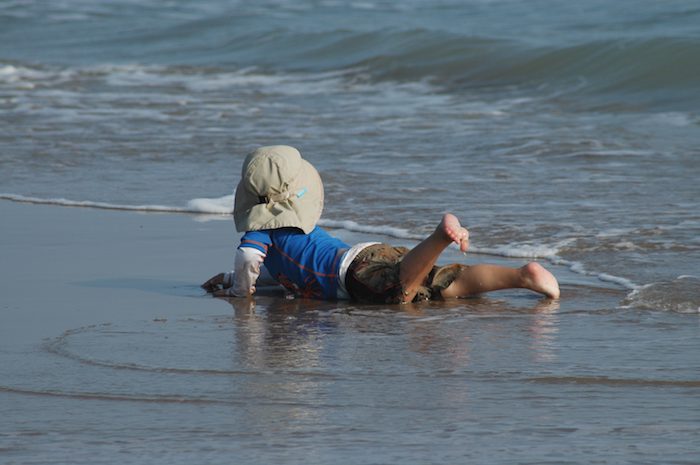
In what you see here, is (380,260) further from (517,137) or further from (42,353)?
(517,137)

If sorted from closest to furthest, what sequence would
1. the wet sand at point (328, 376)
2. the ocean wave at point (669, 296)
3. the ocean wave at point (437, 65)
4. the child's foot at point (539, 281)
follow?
1. the wet sand at point (328, 376)
2. the ocean wave at point (669, 296)
3. the child's foot at point (539, 281)
4. the ocean wave at point (437, 65)

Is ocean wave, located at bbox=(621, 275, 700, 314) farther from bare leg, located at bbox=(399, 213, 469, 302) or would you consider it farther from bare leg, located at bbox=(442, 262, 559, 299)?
bare leg, located at bbox=(399, 213, 469, 302)

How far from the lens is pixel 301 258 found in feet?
17.0

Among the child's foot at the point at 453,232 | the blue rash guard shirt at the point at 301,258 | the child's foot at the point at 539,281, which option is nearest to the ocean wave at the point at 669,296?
the child's foot at the point at 539,281

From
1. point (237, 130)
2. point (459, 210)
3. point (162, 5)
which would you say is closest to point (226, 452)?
point (459, 210)

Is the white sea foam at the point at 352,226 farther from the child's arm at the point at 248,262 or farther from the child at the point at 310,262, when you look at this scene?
the child's arm at the point at 248,262

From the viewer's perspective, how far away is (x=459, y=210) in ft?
22.8

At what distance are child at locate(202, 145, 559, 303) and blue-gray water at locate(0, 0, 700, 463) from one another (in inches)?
5.9

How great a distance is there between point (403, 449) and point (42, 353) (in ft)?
5.02

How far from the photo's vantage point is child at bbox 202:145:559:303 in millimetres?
5039

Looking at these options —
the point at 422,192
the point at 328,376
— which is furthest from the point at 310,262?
the point at 422,192

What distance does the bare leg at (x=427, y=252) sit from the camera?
4680mm

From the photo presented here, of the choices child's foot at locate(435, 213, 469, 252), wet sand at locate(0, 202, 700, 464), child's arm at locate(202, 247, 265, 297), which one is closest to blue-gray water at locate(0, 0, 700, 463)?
wet sand at locate(0, 202, 700, 464)

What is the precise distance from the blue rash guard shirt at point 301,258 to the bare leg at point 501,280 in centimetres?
47
